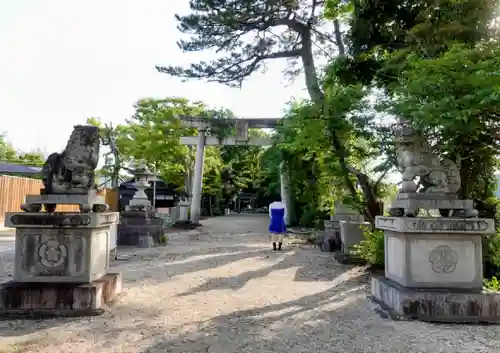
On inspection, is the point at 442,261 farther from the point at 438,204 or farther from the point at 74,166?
the point at 74,166

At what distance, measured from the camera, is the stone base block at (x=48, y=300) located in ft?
12.4

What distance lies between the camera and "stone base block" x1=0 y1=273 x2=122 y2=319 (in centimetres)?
379

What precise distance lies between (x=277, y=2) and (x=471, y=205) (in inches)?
311

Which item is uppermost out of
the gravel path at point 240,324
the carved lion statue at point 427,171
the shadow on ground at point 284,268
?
the carved lion statue at point 427,171

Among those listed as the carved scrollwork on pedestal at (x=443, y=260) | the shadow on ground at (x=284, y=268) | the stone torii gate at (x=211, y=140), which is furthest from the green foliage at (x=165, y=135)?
the carved scrollwork on pedestal at (x=443, y=260)

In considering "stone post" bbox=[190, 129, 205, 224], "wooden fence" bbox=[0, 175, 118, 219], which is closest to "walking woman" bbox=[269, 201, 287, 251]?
"stone post" bbox=[190, 129, 205, 224]

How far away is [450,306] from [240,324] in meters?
2.08

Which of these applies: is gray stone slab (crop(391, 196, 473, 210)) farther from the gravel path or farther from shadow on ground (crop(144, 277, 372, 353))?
shadow on ground (crop(144, 277, 372, 353))

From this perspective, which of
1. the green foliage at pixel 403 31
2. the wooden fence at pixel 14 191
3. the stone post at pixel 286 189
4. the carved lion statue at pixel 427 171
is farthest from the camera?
the stone post at pixel 286 189

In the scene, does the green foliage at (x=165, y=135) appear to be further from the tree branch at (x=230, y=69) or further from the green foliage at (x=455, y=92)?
the green foliage at (x=455, y=92)

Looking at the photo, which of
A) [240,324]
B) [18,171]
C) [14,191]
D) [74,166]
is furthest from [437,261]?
[18,171]

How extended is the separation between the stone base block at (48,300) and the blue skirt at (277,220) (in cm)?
649

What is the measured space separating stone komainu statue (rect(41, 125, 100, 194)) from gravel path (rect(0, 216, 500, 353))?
1.39 metres

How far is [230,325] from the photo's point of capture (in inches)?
145
